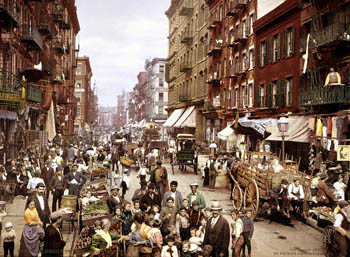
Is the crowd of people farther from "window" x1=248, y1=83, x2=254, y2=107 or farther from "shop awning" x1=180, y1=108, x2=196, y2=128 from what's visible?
"shop awning" x1=180, y1=108, x2=196, y2=128

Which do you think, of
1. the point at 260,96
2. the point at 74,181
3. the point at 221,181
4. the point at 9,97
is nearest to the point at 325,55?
the point at 221,181

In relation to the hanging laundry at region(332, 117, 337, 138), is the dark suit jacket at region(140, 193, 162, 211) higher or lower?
lower

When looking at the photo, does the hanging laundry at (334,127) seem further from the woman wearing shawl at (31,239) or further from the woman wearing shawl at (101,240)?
the woman wearing shawl at (31,239)

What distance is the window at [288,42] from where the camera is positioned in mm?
25938

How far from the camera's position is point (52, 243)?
27.8ft

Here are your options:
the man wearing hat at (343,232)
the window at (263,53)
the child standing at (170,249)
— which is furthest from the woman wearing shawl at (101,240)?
the window at (263,53)

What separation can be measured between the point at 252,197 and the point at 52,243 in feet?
25.6

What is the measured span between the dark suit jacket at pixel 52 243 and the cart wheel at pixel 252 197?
722 cm

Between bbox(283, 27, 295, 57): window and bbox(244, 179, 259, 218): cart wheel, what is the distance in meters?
13.8

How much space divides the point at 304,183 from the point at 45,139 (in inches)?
899

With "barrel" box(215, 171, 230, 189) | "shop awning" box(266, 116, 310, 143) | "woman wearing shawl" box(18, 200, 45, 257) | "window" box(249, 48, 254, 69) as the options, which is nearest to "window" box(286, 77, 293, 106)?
"shop awning" box(266, 116, 310, 143)

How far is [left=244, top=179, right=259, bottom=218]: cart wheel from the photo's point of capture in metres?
13.8

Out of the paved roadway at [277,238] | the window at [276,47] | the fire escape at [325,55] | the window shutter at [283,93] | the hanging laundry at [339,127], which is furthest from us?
the window at [276,47]

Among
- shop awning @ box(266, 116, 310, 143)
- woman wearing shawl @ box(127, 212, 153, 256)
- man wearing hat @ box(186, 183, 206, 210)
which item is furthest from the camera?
shop awning @ box(266, 116, 310, 143)
